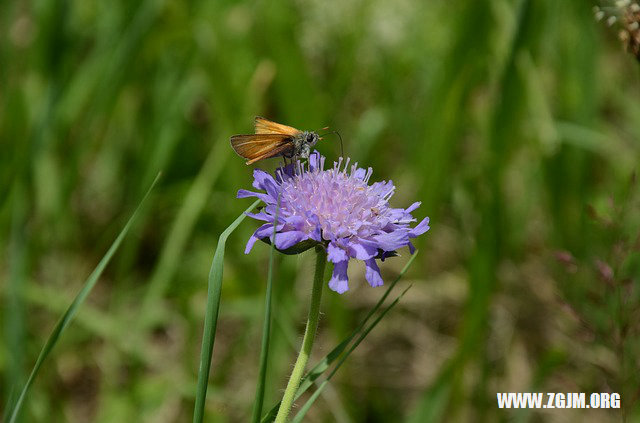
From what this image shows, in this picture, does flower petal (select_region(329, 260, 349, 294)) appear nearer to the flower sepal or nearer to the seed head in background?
the flower sepal

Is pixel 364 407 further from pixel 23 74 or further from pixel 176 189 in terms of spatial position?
pixel 23 74

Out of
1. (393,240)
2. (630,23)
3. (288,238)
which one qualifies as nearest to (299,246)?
(288,238)

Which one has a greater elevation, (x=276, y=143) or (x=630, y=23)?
(x=630, y=23)

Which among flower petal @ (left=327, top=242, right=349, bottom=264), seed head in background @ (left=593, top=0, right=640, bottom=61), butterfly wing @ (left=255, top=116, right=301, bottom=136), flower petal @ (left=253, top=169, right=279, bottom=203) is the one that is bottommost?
flower petal @ (left=327, top=242, right=349, bottom=264)

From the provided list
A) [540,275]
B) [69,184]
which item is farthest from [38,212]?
[540,275]

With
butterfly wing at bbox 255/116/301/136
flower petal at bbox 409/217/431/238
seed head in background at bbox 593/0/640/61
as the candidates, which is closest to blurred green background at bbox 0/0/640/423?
seed head in background at bbox 593/0/640/61

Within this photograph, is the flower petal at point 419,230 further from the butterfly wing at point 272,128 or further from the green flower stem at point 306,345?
the butterfly wing at point 272,128

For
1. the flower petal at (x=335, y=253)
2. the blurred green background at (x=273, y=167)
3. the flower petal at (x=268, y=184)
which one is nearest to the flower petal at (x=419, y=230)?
the flower petal at (x=335, y=253)

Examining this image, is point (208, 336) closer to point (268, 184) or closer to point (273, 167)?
point (268, 184)
